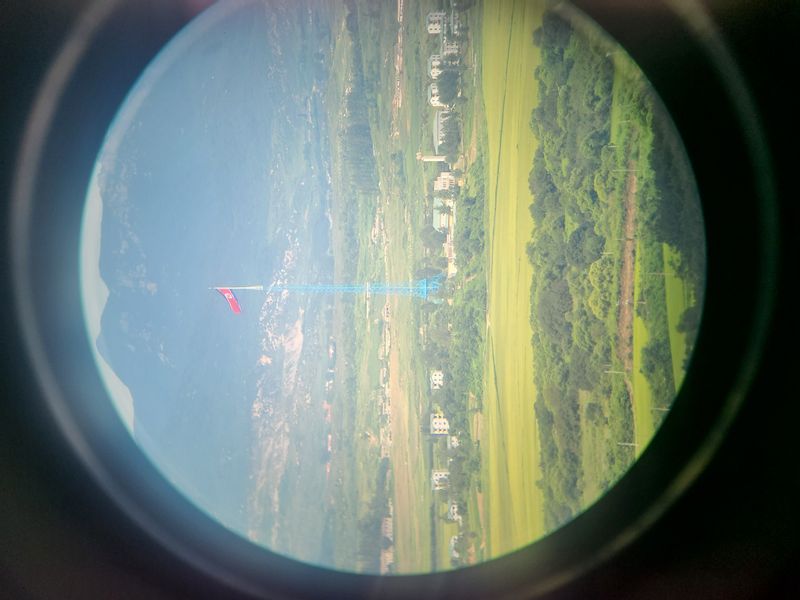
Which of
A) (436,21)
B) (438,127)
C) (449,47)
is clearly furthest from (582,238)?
(436,21)

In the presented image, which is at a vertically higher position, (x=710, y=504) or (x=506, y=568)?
(x=710, y=504)

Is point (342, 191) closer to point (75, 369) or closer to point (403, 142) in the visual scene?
point (403, 142)

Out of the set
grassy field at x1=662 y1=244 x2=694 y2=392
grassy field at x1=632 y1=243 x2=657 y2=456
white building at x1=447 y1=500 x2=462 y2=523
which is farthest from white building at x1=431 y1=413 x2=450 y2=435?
grassy field at x1=662 y1=244 x2=694 y2=392

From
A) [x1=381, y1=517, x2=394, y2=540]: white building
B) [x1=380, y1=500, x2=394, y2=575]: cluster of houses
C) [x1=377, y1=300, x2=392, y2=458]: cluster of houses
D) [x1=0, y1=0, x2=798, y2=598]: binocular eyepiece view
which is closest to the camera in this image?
[x1=0, y1=0, x2=798, y2=598]: binocular eyepiece view

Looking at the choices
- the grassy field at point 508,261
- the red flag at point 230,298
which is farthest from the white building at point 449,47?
the red flag at point 230,298

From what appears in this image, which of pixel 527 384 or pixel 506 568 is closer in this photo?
pixel 506 568

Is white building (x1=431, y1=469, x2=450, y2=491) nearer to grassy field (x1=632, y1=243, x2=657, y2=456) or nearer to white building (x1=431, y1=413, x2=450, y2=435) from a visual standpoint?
white building (x1=431, y1=413, x2=450, y2=435)

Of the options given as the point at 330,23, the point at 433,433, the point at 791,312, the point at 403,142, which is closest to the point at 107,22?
the point at 330,23
